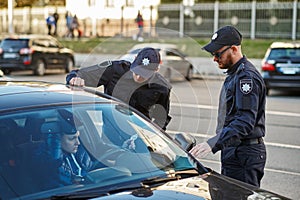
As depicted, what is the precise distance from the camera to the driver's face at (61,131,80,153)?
382 cm

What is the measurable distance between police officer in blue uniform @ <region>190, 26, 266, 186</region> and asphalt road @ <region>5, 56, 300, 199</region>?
2.04 meters

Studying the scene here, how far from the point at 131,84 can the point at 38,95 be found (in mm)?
1541

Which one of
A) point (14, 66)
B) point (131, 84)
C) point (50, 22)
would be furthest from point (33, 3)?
point (131, 84)

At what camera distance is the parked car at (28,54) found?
74.1 ft

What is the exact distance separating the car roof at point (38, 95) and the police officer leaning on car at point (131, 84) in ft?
2.81

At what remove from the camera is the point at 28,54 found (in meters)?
22.6

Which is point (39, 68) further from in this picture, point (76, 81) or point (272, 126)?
point (76, 81)

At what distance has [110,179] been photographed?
Result: 363 centimetres

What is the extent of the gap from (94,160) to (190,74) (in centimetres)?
1693

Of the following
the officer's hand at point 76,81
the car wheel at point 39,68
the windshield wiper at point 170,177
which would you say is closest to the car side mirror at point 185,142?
the windshield wiper at point 170,177

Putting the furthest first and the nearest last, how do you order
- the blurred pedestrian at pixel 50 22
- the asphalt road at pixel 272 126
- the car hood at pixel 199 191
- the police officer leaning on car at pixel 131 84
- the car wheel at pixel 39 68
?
the blurred pedestrian at pixel 50 22 < the car wheel at pixel 39 68 < the asphalt road at pixel 272 126 < the police officer leaning on car at pixel 131 84 < the car hood at pixel 199 191

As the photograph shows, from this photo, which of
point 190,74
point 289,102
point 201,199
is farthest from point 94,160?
point 190,74

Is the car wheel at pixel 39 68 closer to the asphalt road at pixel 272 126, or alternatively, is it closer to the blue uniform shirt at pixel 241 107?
the asphalt road at pixel 272 126

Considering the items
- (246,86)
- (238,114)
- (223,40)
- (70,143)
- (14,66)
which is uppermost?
(223,40)
